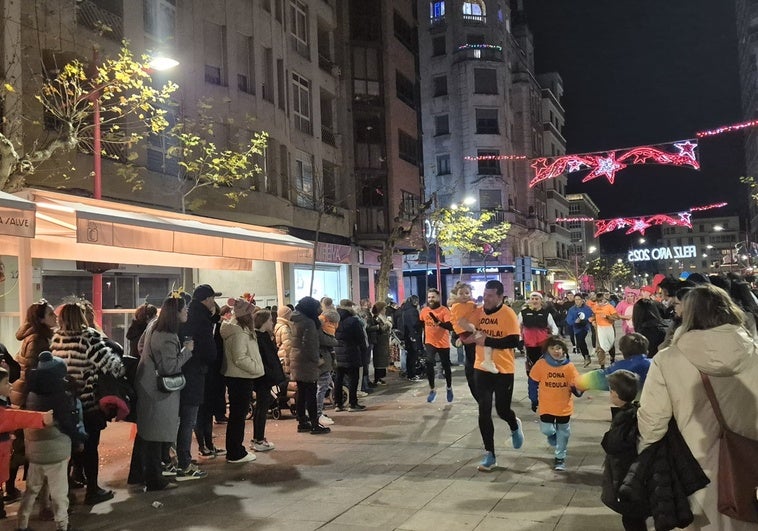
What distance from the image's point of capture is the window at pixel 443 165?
163 ft

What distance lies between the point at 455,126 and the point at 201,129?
3357 centimetres

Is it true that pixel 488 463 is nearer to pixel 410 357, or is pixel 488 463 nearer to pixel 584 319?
pixel 410 357

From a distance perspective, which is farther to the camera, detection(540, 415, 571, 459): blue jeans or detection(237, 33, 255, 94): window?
detection(237, 33, 255, 94): window

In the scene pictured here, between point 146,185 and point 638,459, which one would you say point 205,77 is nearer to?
point 146,185

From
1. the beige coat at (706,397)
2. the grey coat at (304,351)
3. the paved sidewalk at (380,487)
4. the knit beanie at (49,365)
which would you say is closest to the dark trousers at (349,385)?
the paved sidewalk at (380,487)

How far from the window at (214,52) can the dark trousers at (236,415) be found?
14.3 meters

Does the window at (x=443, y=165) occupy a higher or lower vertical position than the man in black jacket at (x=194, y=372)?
higher

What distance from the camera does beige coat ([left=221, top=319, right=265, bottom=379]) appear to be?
754 cm

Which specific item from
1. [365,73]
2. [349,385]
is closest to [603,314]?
[349,385]

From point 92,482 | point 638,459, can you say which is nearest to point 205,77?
point 92,482

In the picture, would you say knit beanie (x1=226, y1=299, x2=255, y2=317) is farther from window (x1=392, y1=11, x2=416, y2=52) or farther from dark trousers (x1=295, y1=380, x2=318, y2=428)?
window (x1=392, y1=11, x2=416, y2=52)

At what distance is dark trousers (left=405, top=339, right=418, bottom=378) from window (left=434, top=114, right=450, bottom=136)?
3727 cm

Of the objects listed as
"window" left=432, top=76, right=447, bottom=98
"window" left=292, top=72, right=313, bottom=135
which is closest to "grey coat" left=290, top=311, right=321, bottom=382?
"window" left=292, top=72, right=313, bottom=135

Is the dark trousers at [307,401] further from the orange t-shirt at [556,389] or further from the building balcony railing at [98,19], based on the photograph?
the building balcony railing at [98,19]
